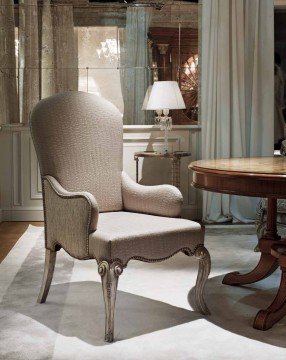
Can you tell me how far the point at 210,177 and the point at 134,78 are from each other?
9.99ft

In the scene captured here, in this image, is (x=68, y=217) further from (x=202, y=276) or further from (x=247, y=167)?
(x=247, y=167)

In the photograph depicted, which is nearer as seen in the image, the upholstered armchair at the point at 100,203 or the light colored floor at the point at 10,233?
the upholstered armchair at the point at 100,203

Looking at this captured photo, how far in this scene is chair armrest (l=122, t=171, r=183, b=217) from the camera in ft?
9.34

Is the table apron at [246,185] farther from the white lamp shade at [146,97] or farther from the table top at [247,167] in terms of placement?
the white lamp shade at [146,97]

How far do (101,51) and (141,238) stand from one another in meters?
3.29

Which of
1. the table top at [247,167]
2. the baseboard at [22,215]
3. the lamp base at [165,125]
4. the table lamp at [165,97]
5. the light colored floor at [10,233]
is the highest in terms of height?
the table lamp at [165,97]

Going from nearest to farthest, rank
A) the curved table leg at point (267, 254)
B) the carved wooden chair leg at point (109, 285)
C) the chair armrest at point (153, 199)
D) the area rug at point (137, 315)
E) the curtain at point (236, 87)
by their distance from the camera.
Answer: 1. the area rug at point (137, 315)
2. the carved wooden chair leg at point (109, 285)
3. the chair armrest at point (153, 199)
4. the curved table leg at point (267, 254)
5. the curtain at point (236, 87)

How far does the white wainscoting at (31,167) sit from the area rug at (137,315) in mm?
1643

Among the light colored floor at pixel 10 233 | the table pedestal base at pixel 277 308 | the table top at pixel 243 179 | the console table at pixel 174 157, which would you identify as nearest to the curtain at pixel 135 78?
the console table at pixel 174 157

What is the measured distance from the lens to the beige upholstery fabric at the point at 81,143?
287cm

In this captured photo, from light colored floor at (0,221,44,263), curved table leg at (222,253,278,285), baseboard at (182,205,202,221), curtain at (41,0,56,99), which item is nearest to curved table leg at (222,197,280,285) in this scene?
curved table leg at (222,253,278,285)

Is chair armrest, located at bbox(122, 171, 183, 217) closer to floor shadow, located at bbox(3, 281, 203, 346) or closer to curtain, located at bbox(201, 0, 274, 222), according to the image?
floor shadow, located at bbox(3, 281, 203, 346)

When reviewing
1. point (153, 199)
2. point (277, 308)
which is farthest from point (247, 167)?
point (277, 308)

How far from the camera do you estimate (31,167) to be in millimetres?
5520
